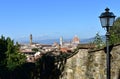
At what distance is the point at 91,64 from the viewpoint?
13.7 meters

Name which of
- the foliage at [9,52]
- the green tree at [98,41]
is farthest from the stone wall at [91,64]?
the foliage at [9,52]

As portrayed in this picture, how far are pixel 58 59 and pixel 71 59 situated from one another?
1916mm

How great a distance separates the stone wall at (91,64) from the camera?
1257 cm

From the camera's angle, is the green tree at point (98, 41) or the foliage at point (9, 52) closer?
the green tree at point (98, 41)

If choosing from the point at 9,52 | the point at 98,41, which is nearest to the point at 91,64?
the point at 98,41

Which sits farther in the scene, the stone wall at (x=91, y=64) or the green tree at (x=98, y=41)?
the green tree at (x=98, y=41)

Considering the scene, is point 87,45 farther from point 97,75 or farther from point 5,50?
point 5,50

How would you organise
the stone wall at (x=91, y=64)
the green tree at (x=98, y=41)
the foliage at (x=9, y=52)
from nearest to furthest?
the stone wall at (x=91, y=64) < the green tree at (x=98, y=41) < the foliage at (x=9, y=52)

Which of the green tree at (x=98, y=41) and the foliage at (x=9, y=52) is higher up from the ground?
the green tree at (x=98, y=41)

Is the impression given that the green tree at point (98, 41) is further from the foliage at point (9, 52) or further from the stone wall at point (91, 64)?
the foliage at point (9, 52)

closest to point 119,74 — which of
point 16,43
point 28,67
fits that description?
point 28,67

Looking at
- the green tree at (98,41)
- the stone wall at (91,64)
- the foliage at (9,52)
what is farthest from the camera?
the foliage at (9,52)

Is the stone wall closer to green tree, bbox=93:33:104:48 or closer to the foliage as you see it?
green tree, bbox=93:33:104:48

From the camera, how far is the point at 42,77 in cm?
1827
